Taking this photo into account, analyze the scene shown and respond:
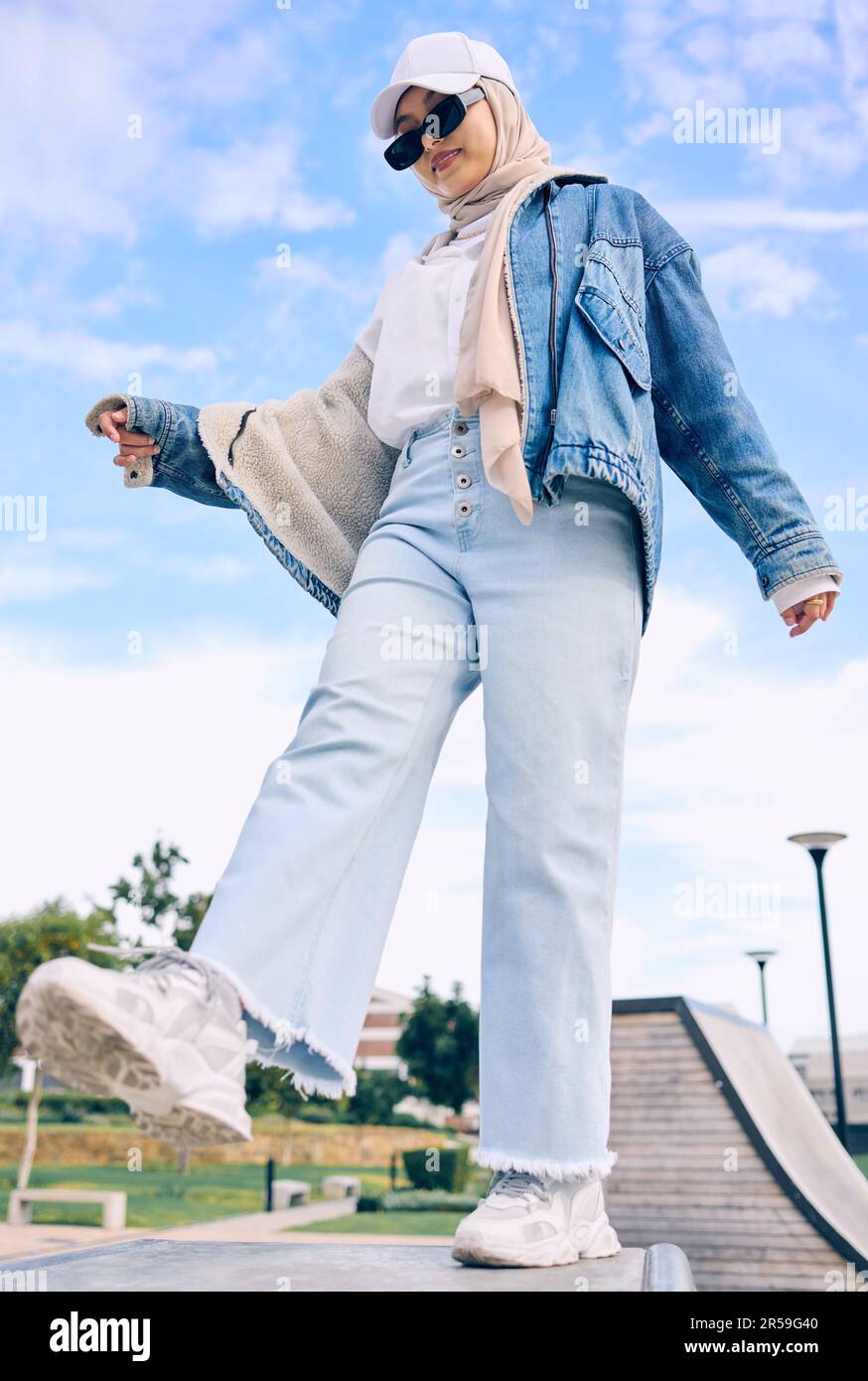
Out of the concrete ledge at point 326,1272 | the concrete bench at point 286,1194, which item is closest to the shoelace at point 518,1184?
the concrete ledge at point 326,1272

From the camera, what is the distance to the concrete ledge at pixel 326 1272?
1562mm

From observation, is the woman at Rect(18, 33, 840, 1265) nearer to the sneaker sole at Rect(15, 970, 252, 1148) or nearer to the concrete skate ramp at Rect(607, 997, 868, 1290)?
the sneaker sole at Rect(15, 970, 252, 1148)

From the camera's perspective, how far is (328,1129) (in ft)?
98.5

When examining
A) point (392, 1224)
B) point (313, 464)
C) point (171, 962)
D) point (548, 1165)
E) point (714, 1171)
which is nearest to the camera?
point (171, 962)

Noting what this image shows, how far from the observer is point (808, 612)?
2.20m

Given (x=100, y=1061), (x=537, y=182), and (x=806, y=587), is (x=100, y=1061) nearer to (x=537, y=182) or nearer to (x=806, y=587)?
(x=806, y=587)

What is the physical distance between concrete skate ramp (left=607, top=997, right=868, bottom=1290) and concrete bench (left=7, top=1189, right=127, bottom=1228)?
31.5ft

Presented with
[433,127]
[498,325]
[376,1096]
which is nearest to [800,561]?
[498,325]

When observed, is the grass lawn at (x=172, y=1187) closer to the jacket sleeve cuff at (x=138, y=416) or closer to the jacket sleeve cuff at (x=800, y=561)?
the jacket sleeve cuff at (x=138, y=416)

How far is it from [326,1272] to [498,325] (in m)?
1.49

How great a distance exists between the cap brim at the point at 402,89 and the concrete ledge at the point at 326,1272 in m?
1.99
